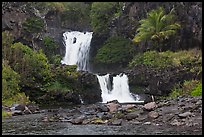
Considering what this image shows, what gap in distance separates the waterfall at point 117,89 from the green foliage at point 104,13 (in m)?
15.1

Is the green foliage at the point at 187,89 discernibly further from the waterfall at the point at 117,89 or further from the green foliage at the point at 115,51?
the green foliage at the point at 115,51

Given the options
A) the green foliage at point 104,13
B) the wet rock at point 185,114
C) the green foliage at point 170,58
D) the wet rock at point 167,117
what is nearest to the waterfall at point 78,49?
the green foliage at point 104,13

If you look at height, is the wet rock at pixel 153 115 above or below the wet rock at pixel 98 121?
above

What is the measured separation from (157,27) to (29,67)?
16.2m

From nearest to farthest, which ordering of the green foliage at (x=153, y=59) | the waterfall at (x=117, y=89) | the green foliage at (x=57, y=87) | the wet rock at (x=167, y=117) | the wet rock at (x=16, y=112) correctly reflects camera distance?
the wet rock at (x=167, y=117), the wet rock at (x=16, y=112), the green foliage at (x=57, y=87), the waterfall at (x=117, y=89), the green foliage at (x=153, y=59)

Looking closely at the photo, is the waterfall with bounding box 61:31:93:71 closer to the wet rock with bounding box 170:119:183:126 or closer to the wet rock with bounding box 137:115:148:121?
the wet rock with bounding box 137:115:148:121

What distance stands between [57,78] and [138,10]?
17.8 meters

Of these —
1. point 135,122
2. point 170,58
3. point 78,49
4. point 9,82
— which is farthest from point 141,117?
point 78,49

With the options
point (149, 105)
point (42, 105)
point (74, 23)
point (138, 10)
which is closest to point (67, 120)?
point (149, 105)

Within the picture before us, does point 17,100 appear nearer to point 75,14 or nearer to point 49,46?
point 49,46

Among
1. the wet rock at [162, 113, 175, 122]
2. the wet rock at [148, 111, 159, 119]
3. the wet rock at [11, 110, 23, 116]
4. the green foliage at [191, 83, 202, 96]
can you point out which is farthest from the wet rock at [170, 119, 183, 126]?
the wet rock at [11, 110, 23, 116]

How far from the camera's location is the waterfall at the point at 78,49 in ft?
179

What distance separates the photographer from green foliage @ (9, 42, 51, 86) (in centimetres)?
3950

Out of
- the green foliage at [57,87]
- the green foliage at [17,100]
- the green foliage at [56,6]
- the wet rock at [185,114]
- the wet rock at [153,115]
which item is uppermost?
the green foliage at [56,6]
